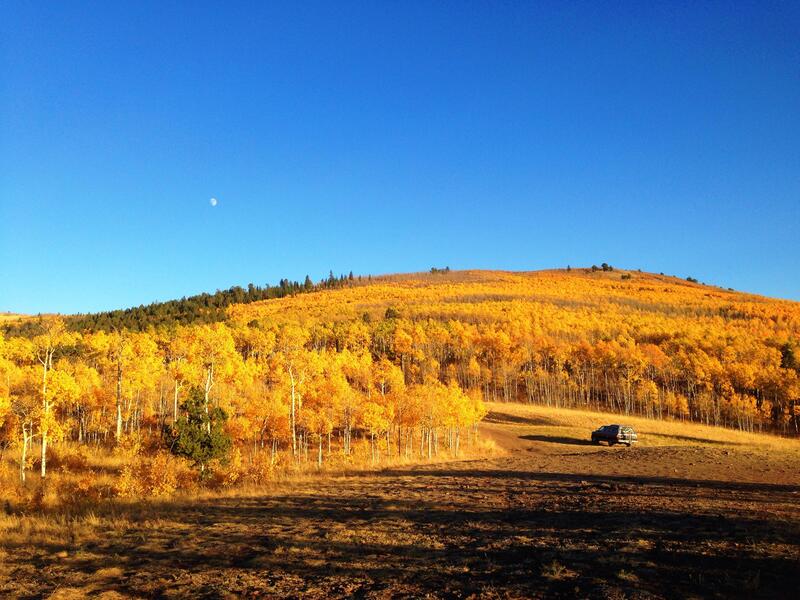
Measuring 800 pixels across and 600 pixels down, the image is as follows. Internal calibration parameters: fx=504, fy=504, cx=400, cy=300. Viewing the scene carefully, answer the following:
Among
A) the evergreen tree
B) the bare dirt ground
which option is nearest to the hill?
the evergreen tree

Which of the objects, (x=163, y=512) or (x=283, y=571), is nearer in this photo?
(x=283, y=571)

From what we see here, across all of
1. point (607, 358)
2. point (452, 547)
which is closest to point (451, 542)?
point (452, 547)

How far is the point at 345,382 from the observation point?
6322cm

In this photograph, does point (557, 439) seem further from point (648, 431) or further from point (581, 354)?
point (581, 354)

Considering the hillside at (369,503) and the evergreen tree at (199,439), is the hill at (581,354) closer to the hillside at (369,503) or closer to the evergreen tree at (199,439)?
the hillside at (369,503)

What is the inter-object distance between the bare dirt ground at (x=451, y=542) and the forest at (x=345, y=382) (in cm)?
1128

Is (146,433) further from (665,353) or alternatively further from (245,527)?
(665,353)

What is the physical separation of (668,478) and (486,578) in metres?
16.2

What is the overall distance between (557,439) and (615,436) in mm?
7792

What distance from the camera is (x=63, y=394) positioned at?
39.7 meters

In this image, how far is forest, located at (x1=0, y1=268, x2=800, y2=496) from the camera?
4081 cm

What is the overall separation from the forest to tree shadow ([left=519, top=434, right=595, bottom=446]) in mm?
6680


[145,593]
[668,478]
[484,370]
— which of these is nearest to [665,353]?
[484,370]

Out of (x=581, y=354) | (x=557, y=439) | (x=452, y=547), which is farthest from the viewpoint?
(x=581, y=354)
